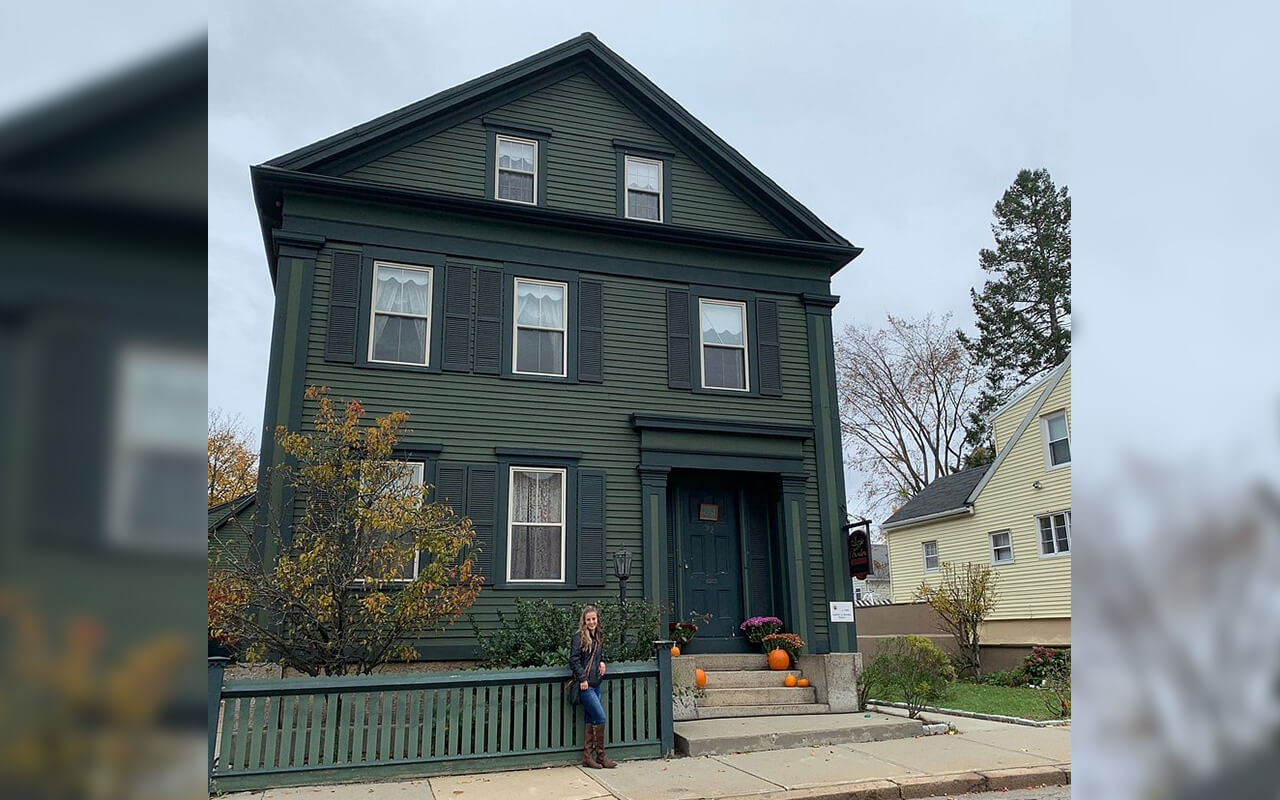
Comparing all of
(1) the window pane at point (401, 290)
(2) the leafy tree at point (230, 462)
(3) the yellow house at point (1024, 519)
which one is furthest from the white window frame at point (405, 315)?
(2) the leafy tree at point (230, 462)

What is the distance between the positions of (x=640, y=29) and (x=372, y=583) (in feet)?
27.2

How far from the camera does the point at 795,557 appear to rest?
12.4 metres

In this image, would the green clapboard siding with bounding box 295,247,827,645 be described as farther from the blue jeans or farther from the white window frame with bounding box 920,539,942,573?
the white window frame with bounding box 920,539,942,573

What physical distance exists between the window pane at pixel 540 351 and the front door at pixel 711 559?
263 centimetres

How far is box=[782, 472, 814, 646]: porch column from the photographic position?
1213cm

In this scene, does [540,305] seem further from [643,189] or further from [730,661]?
[730,661]

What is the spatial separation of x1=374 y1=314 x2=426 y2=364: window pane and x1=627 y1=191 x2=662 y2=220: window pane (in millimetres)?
3659

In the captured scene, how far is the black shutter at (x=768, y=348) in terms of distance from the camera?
43.0ft

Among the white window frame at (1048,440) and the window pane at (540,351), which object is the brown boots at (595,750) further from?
the white window frame at (1048,440)

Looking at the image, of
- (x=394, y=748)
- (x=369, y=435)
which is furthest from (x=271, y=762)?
(x=369, y=435)

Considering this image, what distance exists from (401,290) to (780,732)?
737cm
